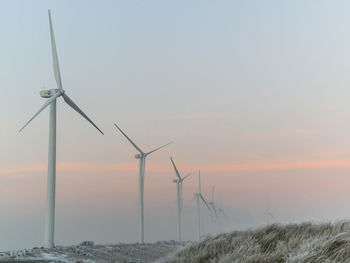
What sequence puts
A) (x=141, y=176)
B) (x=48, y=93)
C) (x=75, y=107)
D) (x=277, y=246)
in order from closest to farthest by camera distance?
1. (x=277, y=246)
2. (x=48, y=93)
3. (x=75, y=107)
4. (x=141, y=176)

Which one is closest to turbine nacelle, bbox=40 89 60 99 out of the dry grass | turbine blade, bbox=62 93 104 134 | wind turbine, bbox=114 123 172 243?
turbine blade, bbox=62 93 104 134

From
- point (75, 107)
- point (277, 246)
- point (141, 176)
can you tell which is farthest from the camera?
point (141, 176)

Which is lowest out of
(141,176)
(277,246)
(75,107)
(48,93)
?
(277,246)

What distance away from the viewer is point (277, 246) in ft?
55.0

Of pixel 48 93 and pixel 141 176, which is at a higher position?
pixel 48 93

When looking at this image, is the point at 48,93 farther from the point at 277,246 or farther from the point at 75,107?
the point at 277,246

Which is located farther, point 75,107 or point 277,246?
point 75,107

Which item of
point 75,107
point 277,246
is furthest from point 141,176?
point 277,246

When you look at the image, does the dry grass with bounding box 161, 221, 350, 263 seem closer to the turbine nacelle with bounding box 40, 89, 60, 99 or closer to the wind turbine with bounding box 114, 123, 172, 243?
the turbine nacelle with bounding box 40, 89, 60, 99

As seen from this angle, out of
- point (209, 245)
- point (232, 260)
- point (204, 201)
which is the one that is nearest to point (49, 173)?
point (209, 245)

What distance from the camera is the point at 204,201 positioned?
120250mm

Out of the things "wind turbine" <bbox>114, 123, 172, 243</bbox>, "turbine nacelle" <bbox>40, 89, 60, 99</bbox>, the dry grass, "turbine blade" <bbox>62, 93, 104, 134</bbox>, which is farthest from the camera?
"wind turbine" <bbox>114, 123, 172, 243</bbox>

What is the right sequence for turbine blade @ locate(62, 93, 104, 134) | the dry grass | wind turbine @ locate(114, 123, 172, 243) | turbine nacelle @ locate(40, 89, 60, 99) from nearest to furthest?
1. the dry grass
2. turbine nacelle @ locate(40, 89, 60, 99)
3. turbine blade @ locate(62, 93, 104, 134)
4. wind turbine @ locate(114, 123, 172, 243)

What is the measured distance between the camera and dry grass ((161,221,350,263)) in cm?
1483
